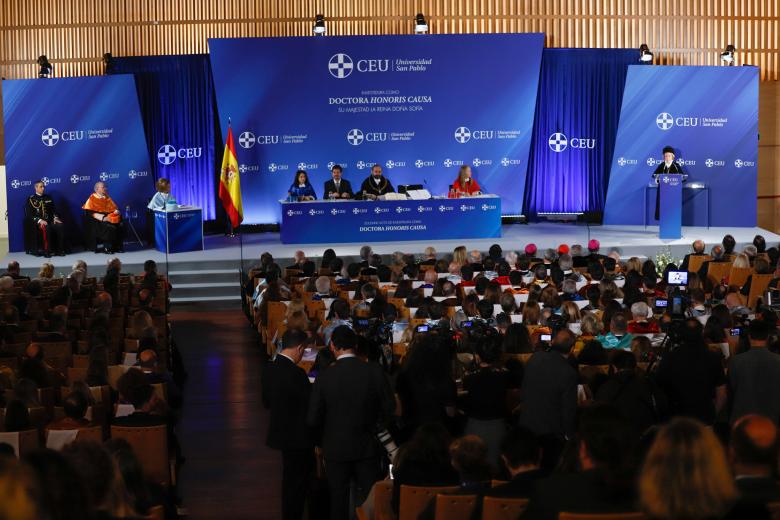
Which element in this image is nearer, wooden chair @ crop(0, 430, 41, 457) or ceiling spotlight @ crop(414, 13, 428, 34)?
wooden chair @ crop(0, 430, 41, 457)

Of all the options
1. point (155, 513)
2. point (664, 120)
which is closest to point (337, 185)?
point (664, 120)

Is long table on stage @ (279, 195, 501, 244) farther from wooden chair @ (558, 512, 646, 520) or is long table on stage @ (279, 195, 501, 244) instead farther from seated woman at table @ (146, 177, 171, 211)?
wooden chair @ (558, 512, 646, 520)

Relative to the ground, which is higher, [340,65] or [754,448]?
[340,65]

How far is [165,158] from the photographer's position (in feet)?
66.7

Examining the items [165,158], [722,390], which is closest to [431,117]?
[165,158]

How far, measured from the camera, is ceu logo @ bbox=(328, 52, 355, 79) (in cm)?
2036

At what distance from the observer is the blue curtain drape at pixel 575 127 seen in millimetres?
20984

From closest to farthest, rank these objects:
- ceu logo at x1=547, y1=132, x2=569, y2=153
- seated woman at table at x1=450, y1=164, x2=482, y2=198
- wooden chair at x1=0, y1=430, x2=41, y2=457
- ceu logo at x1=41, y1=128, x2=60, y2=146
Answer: wooden chair at x1=0, y1=430, x2=41, y2=457, ceu logo at x1=41, y1=128, x2=60, y2=146, seated woman at table at x1=450, y1=164, x2=482, y2=198, ceu logo at x1=547, y1=132, x2=569, y2=153

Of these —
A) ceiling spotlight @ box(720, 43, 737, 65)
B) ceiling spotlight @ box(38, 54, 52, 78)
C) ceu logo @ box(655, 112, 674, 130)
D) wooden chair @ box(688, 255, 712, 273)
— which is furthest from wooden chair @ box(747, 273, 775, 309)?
ceiling spotlight @ box(38, 54, 52, 78)

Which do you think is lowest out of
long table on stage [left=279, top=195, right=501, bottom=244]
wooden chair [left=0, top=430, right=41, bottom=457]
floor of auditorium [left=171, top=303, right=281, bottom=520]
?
floor of auditorium [left=171, top=303, right=281, bottom=520]

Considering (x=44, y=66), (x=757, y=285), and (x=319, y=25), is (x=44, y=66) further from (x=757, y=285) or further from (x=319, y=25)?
(x=757, y=285)

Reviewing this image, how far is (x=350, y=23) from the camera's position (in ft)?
68.8

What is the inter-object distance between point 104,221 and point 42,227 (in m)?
0.94

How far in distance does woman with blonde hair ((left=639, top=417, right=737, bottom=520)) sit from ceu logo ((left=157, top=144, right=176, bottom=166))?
17.7m
